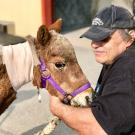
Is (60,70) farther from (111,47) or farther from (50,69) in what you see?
(111,47)

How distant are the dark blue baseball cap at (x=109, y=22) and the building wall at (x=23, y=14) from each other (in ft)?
20.8

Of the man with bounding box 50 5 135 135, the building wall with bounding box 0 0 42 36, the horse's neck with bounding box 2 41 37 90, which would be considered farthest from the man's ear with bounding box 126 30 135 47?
the building wall with bounding box 0 0 42 36

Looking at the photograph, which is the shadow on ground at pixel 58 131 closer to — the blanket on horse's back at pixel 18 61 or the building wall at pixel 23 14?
the blanket on horse's back at pixel 18 61

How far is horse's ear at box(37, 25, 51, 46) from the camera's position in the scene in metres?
3.23

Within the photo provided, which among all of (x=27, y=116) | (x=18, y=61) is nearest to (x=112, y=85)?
(x=18, y=61)

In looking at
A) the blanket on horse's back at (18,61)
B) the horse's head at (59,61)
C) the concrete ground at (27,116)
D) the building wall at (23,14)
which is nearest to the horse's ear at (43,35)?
the horse's head at (59,61)

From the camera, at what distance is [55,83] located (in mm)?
3328

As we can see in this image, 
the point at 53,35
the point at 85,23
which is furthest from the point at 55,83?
the point at 85,23

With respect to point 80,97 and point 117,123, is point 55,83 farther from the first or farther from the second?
point 117,123

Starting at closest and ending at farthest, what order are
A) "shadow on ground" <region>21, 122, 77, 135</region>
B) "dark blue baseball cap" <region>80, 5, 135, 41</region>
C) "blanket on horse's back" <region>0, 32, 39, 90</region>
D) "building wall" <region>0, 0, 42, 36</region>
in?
"dark blue baseball cap" <region>80, 5, 135, 41</region> → "blanket on horse's back" <region>0, 32, 39, 90</region> → "shadow on ground" <region>21, 122, 77, 135</region> → "building wall" <region>0, 0, 42, 36</region>

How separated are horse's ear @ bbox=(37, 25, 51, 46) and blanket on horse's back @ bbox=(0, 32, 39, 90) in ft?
0.39

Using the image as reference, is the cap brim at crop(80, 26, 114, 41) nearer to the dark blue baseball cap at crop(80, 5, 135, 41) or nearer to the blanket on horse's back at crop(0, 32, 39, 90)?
the dark blue baseball cap at crop(80, 5, 135, 41)

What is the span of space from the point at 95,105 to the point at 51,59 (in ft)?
2.92

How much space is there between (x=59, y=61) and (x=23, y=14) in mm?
6096
